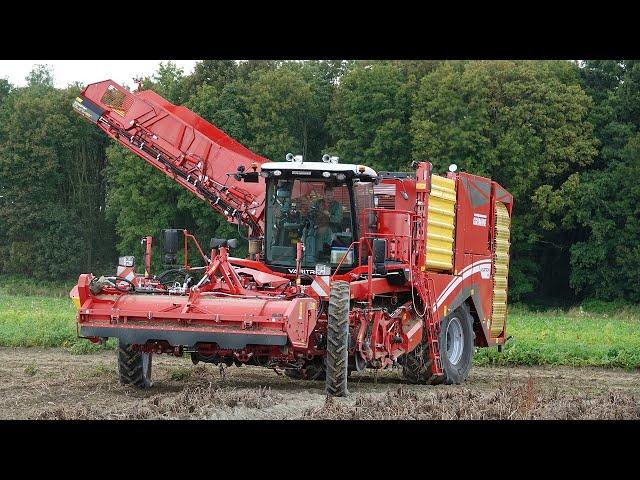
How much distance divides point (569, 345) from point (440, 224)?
5858 mm

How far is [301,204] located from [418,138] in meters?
28.7

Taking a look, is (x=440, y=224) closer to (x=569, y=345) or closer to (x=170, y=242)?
(x=170, y=242)

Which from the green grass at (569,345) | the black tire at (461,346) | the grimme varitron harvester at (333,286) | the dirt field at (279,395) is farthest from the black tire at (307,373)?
the green grass at (569,345)

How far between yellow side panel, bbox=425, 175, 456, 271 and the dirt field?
177 cm

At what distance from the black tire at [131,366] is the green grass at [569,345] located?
7.01 m

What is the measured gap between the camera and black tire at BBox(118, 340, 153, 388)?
512 inches

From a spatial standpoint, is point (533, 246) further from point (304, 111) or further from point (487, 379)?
point (487, 379)

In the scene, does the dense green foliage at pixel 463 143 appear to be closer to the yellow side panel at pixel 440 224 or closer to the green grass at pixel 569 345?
the green grass at pixel 569 345

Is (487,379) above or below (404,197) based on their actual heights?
below

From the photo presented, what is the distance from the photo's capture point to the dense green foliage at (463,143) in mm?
41625

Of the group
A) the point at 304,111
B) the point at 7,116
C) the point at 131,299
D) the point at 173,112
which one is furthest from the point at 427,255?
the point at 7,116

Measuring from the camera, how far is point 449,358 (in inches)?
606

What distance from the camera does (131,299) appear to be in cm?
1234

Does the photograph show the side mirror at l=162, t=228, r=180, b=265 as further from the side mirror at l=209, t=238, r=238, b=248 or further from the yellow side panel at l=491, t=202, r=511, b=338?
the yellow side panel at l=491, t=202, r=511, b=338
